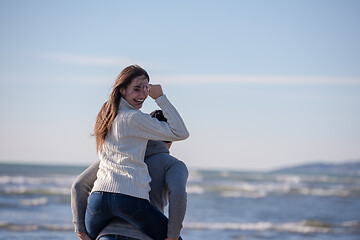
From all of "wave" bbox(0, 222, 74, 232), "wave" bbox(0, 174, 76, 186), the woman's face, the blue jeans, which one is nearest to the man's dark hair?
the woman's face

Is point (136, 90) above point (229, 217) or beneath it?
above

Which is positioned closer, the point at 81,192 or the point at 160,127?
the point at 160,127

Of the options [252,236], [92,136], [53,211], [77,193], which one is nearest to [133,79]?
[92,136]

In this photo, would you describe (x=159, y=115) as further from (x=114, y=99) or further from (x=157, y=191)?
(x=157, y=191)

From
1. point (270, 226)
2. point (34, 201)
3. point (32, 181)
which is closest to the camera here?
point (270, 226)

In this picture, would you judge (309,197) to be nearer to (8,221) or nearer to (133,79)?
(8,221)

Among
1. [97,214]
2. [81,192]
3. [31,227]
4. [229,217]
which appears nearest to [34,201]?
[31,227]

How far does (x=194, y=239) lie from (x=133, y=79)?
6.75m

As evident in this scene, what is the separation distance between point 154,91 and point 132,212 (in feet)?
1.75

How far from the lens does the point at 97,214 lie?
2.45 meters

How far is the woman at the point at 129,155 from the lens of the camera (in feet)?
7.82

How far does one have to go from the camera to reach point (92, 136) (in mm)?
2617

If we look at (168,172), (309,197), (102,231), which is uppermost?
(168,172)

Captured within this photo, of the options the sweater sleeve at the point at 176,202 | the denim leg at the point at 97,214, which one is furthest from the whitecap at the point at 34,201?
the sweater sleeve at the point at 176,202
